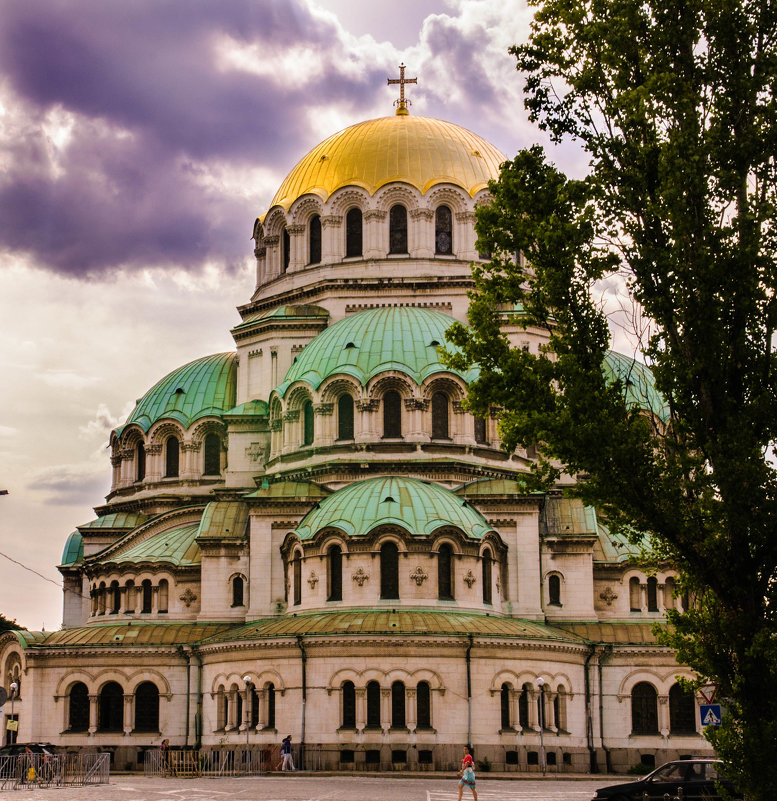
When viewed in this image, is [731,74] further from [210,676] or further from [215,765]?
[210,676]

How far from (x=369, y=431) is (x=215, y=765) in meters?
13.7

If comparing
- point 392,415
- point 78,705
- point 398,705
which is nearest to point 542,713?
point 398,705

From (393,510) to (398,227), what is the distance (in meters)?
16.0

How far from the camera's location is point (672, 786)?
2869 cm

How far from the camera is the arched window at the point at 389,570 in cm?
4531

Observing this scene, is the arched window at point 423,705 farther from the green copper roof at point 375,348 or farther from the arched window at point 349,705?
the green copper roof at point 375,348

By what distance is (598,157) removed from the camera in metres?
22.3

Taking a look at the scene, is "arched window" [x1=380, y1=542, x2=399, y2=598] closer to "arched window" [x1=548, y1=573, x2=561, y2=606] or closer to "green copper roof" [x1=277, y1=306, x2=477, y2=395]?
"arched window" [x1=548, y1=573, x2=561, y2=606]

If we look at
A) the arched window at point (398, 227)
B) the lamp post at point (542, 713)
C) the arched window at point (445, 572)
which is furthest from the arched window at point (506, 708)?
the arched window at point (398, 227)

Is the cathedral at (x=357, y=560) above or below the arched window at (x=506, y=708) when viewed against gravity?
above

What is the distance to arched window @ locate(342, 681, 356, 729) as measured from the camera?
43.2m

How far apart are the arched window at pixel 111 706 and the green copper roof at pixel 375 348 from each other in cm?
1254

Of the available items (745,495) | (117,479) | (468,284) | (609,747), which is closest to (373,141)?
(468,284)

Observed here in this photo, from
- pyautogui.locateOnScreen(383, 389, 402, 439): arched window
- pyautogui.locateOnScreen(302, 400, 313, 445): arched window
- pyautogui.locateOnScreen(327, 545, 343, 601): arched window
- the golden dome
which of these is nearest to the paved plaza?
pyautogui.locateOnScreen(327, 545, 343, 601): arched window
